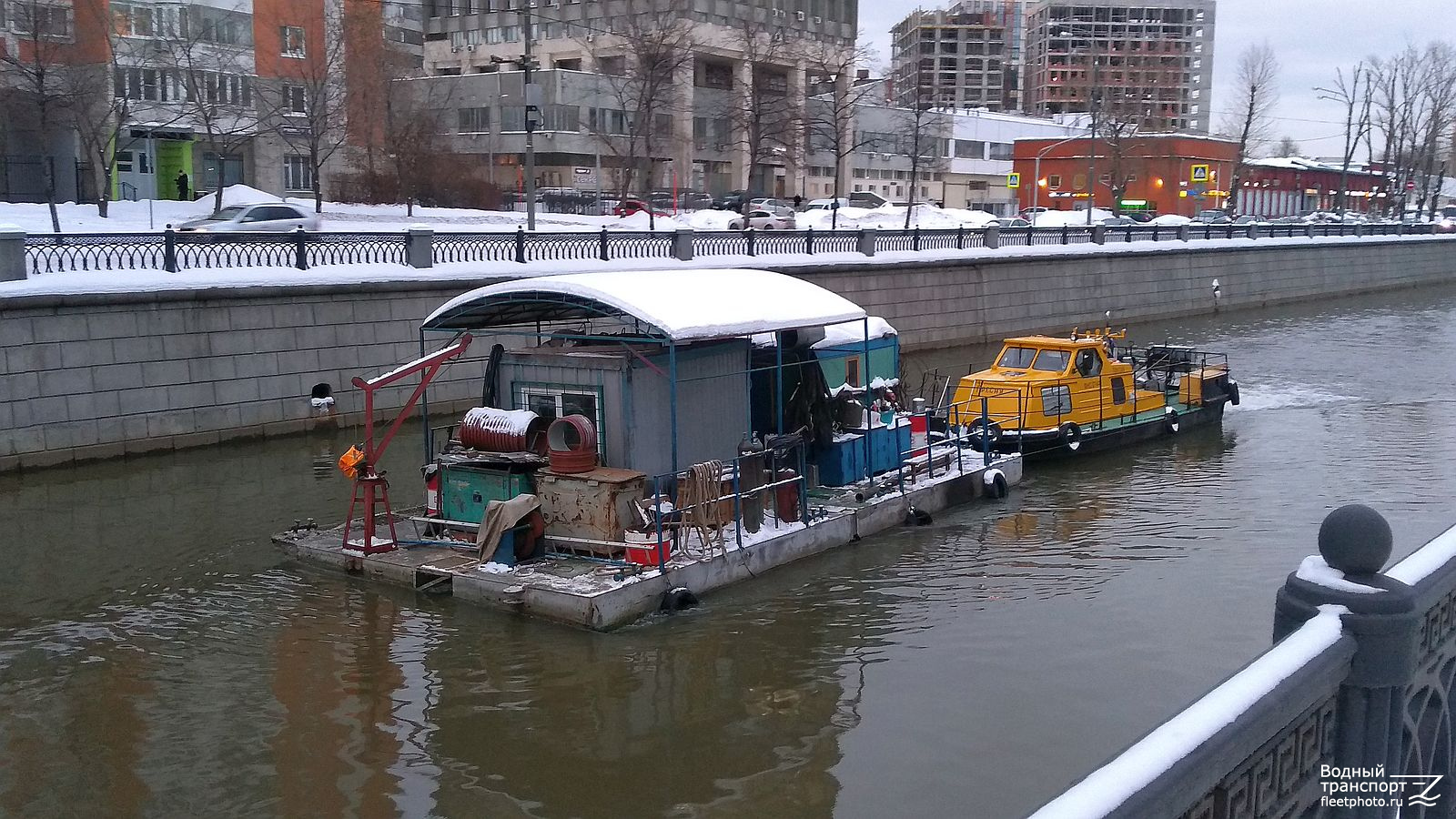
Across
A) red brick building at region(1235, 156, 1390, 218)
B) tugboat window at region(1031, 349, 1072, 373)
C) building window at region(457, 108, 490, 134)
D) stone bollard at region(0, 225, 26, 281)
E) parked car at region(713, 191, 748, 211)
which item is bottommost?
tugboat window at region(1031, 349, 1072, 373)

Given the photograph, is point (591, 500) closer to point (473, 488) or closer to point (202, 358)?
point (473, 488)

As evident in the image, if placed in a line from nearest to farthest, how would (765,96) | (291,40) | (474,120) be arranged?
(291,40) < (765,96) < (474,120)

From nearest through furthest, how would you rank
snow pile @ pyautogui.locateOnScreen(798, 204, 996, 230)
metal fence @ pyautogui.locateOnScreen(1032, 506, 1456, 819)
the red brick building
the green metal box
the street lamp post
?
metal fence @ pyautogui.locateOnScreen(1032, 506, 1456, 819), the green metal box, snow pile @ pyautogui.locateOnScreen(798, 204, 996, 230), the street lamp post, the red brick building

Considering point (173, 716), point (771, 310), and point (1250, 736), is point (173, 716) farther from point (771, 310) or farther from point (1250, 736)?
point (1250, 736)

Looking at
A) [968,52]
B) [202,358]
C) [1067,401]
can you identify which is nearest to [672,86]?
[202,358]

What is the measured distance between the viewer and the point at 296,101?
50.4 metres

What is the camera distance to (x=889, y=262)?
118 feet

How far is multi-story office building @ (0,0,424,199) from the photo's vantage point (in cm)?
4141

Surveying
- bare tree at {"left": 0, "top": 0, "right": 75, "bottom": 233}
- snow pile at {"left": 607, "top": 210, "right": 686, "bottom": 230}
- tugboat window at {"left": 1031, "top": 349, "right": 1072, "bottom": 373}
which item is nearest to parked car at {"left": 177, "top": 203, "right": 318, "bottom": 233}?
bare tree at {"left": 0, "top": 0, "right": 75, "bottom": 233}

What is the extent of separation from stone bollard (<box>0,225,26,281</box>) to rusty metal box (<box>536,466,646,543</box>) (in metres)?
11.9

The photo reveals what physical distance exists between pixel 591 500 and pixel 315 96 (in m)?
37.2

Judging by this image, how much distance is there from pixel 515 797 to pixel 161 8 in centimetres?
4581

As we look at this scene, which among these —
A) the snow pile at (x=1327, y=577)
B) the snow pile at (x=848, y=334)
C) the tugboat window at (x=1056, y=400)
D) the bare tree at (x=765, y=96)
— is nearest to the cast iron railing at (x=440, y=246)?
the snow pile at (x=848, y=334)

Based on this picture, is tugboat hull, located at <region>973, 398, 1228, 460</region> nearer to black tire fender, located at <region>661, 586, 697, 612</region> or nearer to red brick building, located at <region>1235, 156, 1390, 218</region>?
black tire fender, located at <region>661, 586, 697, 612</region>
